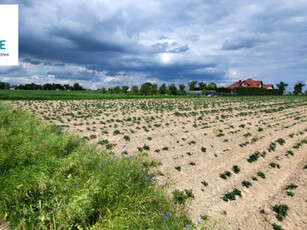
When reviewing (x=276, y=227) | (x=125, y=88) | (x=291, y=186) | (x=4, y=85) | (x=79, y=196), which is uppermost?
(x=4, y=85)

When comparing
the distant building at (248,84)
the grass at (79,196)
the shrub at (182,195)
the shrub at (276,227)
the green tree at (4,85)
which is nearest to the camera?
the grass at (79,196)

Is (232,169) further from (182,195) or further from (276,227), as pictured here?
(182,195)

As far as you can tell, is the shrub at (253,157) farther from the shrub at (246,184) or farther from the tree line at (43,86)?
the tree line at (43,86)

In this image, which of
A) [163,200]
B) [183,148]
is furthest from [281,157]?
[163,200]

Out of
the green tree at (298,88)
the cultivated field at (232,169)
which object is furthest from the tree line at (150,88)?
the cultivated field at (232,169)

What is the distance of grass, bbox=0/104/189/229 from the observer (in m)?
2.99

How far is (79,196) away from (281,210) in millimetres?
4854

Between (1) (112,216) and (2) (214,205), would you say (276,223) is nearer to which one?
(2) (214,205)

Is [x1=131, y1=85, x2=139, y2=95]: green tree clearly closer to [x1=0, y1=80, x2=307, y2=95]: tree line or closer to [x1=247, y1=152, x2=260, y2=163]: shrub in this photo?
[x1=0, y1=80, x2=307, y2=95]: tree line

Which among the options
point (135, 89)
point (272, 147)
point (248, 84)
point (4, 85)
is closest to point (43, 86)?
point (4, 85)

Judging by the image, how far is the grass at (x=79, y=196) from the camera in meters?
2.99

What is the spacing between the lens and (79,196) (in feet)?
10.4

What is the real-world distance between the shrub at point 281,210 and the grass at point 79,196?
95.6 inches

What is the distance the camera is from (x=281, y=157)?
7.90 m
